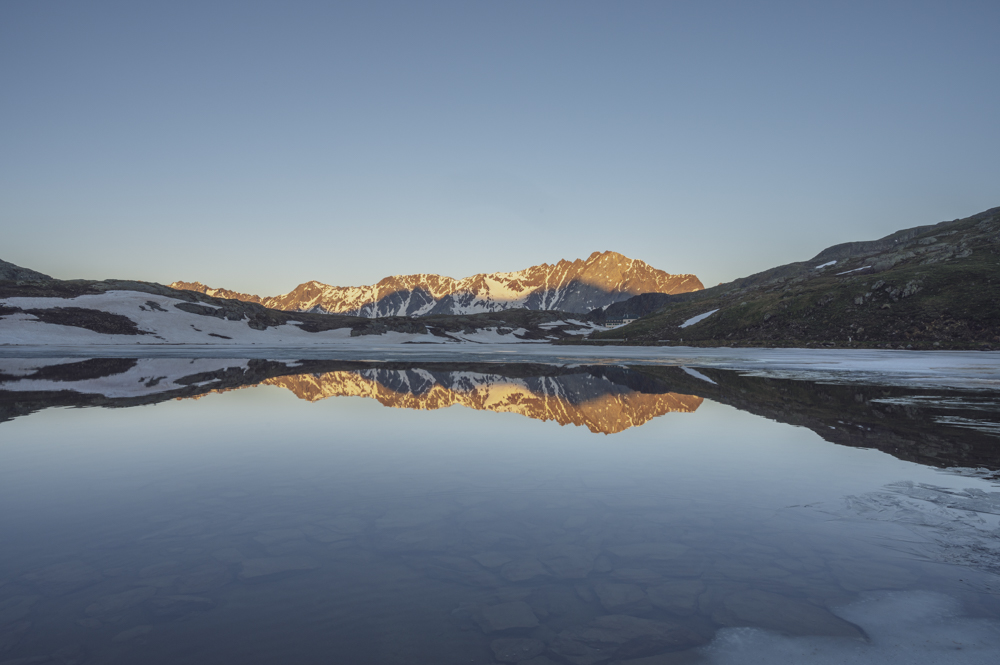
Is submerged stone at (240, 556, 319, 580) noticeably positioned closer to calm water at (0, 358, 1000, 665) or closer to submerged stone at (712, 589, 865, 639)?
calm water at (0, 358, 1000, 665)

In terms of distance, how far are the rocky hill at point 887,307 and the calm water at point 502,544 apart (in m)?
72.1

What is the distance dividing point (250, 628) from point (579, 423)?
14.4 metres

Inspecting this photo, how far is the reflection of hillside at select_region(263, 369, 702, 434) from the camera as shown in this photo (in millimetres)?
20438

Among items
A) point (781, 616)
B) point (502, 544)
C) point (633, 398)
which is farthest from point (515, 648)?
point (633, 398)

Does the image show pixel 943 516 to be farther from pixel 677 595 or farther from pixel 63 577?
pixel 63 577

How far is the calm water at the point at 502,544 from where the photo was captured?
5.09 metres

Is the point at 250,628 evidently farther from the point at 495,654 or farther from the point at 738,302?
the point at 738,302

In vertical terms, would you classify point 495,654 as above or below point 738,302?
below

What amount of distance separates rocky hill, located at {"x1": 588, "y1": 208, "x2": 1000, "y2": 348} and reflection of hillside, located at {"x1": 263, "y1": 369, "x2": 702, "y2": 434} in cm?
6331

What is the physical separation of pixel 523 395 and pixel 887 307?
81.2 meters

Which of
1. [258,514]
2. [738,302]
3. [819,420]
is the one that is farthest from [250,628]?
[738,302]

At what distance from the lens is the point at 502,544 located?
752 centimetres

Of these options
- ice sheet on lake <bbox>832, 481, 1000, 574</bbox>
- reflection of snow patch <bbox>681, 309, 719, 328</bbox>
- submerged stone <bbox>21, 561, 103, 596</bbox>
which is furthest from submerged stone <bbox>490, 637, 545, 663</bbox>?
reflection of snow patch <bbox>681, 309, 719, 328</bbox>

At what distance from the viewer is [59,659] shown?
4590 millimetres
